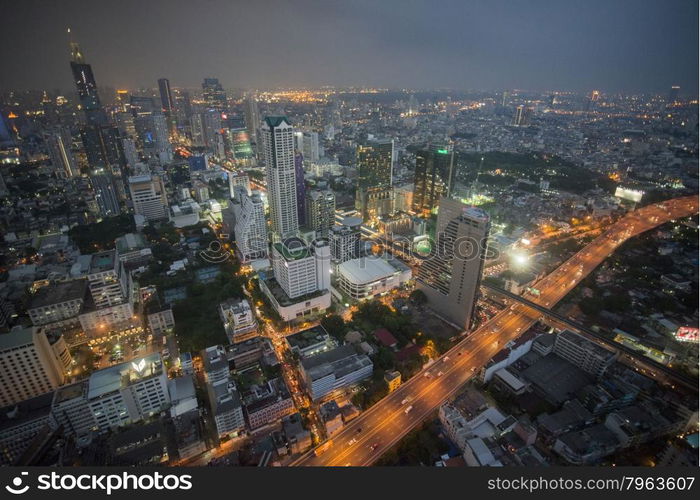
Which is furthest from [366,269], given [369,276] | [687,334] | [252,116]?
[252,116]

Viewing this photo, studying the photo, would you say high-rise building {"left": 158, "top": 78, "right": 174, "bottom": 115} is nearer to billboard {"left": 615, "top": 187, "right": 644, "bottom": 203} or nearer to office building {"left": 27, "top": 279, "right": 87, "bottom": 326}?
office building {"left": 27, "top": 279, "right": 87, "bottom": 326}

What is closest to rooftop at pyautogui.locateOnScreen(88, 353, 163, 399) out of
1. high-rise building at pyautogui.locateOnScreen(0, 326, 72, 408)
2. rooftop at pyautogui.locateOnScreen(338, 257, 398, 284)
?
high-rise building at pyautogui.locateOnScreen(0, 326, 72, 408)

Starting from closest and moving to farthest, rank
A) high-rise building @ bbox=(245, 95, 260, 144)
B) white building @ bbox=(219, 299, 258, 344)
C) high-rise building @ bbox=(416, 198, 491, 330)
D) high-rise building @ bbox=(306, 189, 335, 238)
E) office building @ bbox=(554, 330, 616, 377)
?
office building @ bbox=(554, 330, 616, 377), high-rise building @ bbox=(416, 198, 491, 330), white building @ bbox=(219, 299, 258, 344), high-rise building @ bbox=(306, 189, 335, 238), high-rise building @ bbox=(245, 95, 260, 144)

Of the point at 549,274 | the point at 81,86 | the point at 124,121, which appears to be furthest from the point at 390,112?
the point at 549,274

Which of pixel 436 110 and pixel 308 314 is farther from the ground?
pixel 436 110

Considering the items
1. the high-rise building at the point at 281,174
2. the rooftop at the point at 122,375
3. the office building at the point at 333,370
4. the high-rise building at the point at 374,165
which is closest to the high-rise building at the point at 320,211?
the high-rise building at the point at 281,174

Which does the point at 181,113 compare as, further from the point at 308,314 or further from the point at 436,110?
the point at 308,314
